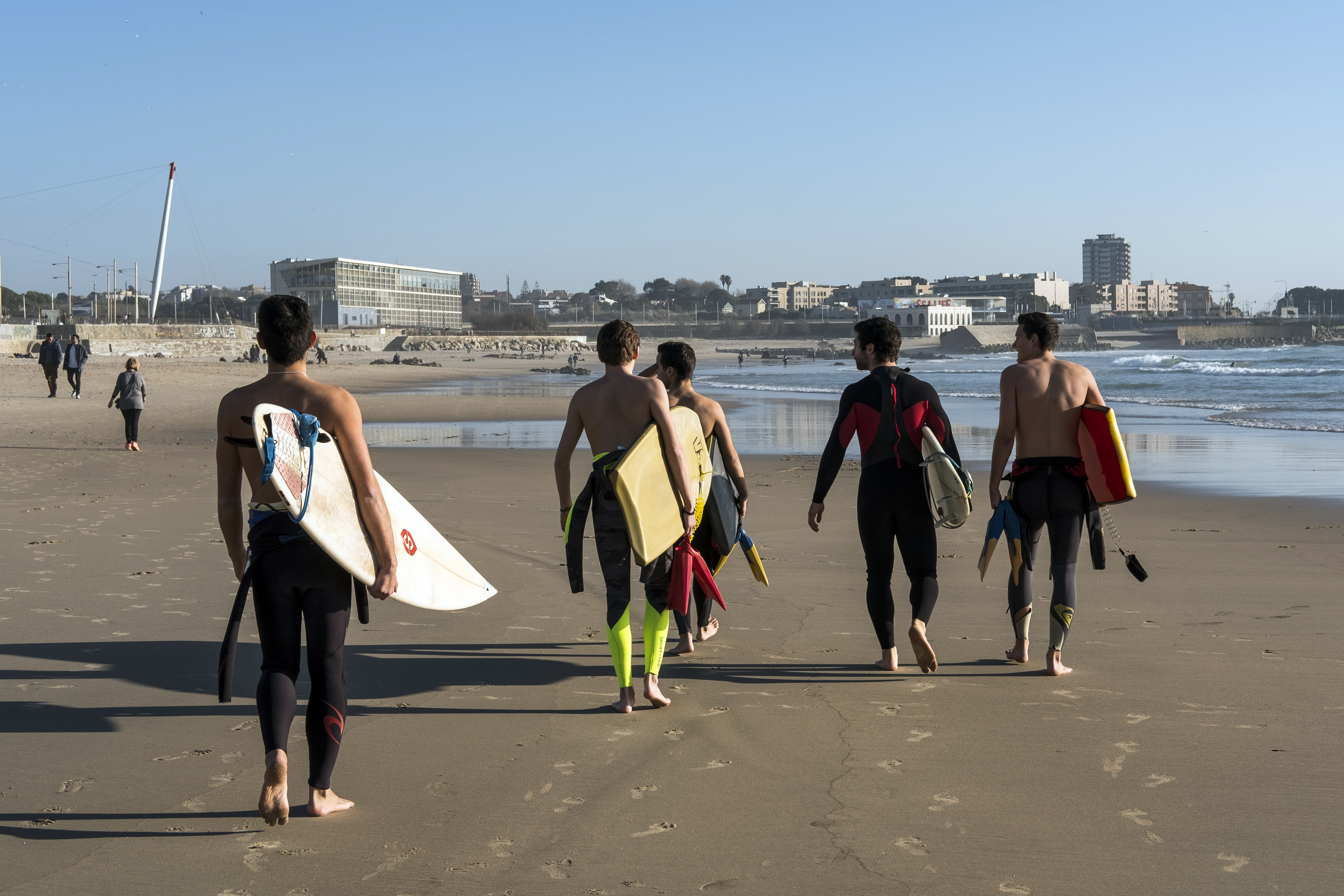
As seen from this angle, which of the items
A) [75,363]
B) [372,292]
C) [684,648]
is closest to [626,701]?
[684,648]

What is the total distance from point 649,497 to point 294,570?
154 centimetres

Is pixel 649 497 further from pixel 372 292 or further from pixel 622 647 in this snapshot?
pixel 372 292

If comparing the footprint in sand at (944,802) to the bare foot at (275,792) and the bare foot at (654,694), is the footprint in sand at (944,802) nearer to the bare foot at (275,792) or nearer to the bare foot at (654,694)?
the bare foot at (654,694)

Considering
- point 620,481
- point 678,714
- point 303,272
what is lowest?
point 678,714

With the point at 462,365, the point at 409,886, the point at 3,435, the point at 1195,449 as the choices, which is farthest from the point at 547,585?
the point at 462,365

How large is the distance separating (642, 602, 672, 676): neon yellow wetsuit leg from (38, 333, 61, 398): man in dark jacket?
24698 mm

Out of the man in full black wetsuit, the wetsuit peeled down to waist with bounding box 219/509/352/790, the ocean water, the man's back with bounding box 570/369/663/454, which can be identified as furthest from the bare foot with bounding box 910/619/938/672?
the ocean water

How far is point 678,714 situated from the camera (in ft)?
14.1

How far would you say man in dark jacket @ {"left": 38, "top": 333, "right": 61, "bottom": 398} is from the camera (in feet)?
81.5

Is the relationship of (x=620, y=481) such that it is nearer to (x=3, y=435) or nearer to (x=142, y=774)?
(x=142, y=774)

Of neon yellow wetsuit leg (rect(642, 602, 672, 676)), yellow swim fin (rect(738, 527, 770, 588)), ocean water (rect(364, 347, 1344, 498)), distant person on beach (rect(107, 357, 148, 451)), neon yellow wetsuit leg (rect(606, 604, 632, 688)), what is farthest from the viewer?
distant person on beach (rect(107, 357, 148, 451))

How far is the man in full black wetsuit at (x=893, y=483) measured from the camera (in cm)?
473

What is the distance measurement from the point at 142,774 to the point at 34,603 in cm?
289

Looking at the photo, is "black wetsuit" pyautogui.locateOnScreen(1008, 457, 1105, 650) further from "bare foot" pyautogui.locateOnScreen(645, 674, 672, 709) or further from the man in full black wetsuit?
"bare foot" pyautogui.locateOnScreen(645, 674, 672, 709)
